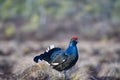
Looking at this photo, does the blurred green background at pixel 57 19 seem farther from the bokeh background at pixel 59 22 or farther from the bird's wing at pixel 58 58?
the bird's wing at pixel 58 58

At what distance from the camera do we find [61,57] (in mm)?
11438

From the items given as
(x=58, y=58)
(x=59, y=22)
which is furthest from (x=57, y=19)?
(x=58, y=58)

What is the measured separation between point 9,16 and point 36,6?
3.35m

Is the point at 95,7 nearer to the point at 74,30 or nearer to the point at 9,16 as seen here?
the point at 74,30

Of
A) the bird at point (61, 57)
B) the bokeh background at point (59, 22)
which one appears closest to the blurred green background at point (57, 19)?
the bokeh background at point (59, 22)

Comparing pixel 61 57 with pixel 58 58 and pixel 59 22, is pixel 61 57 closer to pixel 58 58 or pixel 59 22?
pixel 58 58

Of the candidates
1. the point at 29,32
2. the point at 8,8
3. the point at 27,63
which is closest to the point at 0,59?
the point at 27,63

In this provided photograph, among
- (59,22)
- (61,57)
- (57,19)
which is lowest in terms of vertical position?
(61,57)

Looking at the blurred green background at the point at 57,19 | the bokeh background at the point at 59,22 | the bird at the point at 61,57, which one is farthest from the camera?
the blurred green background at the point at 57,19

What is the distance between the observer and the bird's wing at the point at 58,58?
37.3 ft

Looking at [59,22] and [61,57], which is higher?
[59,22]

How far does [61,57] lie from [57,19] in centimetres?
2715

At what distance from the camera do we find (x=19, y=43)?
31656 mm

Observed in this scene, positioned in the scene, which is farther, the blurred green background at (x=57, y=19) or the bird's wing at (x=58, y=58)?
the blurred green background at (x=57, y=19)
